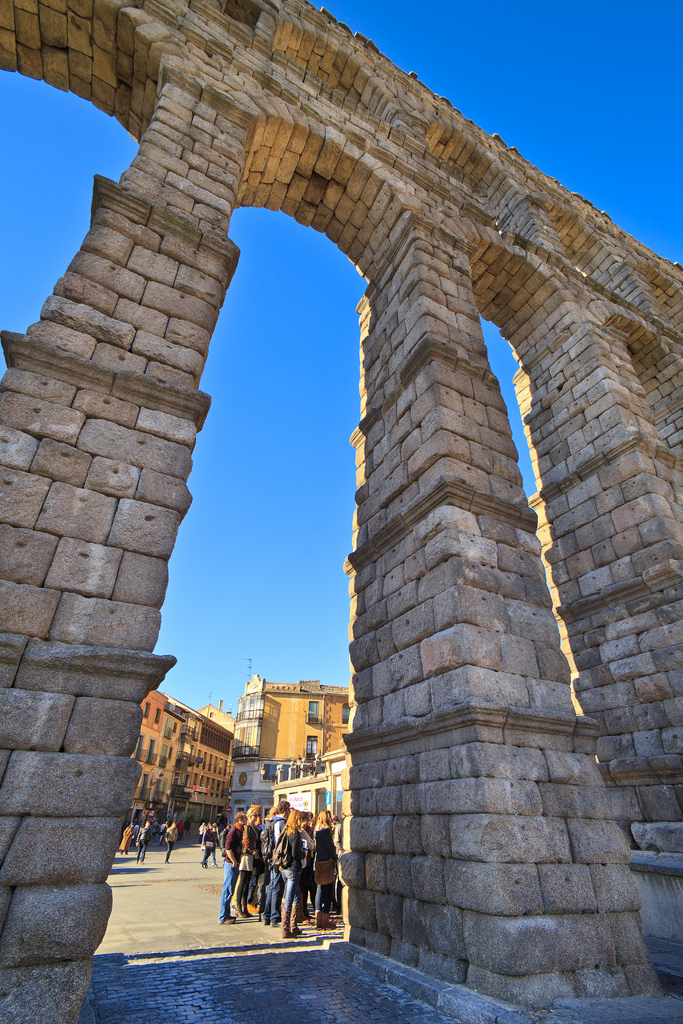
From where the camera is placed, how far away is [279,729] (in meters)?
33.2

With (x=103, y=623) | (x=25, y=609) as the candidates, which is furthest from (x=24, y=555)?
(x=103, y=623)

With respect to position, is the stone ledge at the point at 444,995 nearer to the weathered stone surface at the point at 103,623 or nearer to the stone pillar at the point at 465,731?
the stone pillar at the point at 465,731

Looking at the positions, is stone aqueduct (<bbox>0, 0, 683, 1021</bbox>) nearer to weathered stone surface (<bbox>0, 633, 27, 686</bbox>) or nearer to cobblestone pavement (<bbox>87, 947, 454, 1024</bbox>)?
weathered stone surface (<bbox>0, 633, 27, 686</bbox>)

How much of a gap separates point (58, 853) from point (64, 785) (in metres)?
0.29

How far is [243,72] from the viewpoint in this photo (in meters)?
6.89

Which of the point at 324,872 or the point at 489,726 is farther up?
the point at 489,726

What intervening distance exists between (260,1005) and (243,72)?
31.3 ft

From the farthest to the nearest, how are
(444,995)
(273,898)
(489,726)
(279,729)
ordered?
1. (279,729)
2. (273,898)
3. (489,726)
4. (444,995)

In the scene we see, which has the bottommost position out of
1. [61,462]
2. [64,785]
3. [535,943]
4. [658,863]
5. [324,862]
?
[535,943]

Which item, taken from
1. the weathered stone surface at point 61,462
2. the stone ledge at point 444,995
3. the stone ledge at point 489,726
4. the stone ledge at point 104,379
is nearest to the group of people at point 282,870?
the stone ledge at point 444,995

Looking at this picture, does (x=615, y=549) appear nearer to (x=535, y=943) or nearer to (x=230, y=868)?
(x=535, y=943)

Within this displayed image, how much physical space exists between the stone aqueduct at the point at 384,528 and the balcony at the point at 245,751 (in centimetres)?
2883

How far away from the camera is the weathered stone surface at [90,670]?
2.71m

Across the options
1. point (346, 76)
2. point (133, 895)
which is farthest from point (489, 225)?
point (133, 895)
